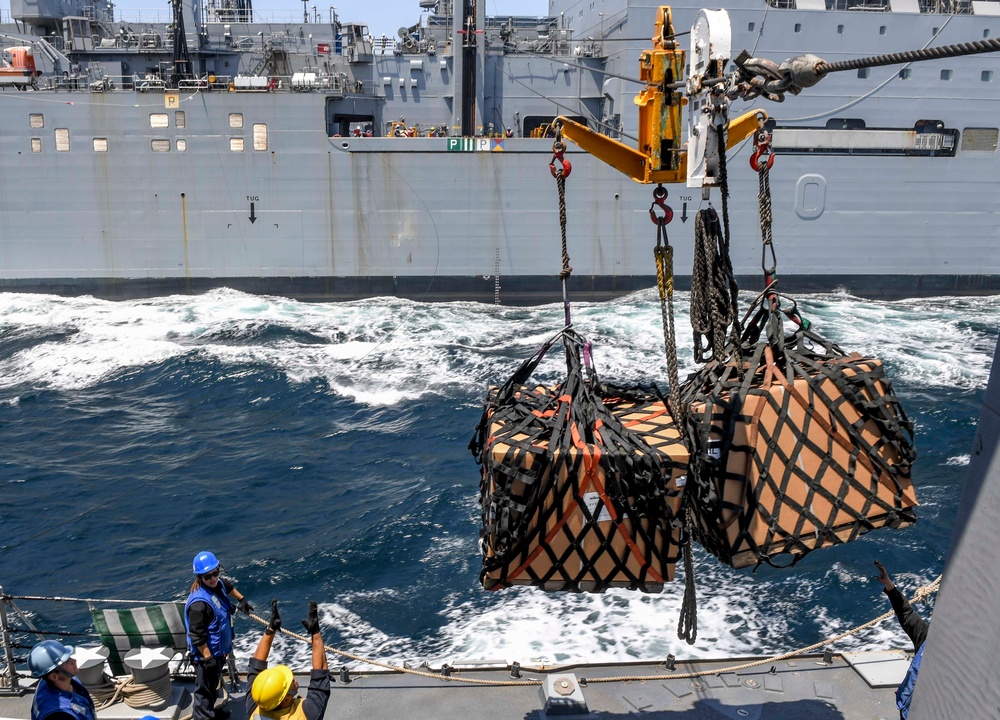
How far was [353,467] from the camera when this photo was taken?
13.4 meters

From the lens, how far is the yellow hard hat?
12.0 feet

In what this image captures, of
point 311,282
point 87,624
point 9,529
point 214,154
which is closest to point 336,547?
point 87,624

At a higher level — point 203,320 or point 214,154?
point 214,154

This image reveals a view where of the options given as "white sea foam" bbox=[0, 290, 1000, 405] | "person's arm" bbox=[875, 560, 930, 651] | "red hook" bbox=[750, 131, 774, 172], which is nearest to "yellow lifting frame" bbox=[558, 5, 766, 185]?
"red hook" bbox=[750, 131, 774, 172]

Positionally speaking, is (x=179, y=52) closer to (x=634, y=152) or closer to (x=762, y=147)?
(x=634, y=152)

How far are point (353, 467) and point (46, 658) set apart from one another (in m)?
9.49

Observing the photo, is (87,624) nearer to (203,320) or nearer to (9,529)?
(9,529)

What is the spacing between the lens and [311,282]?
23.7 metres

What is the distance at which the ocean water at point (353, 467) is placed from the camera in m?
9.04

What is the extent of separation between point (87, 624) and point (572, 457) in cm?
744

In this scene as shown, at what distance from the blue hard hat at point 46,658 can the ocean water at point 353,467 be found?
454 cm

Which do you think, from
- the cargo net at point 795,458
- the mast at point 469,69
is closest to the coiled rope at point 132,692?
the cargo net at point 795,458

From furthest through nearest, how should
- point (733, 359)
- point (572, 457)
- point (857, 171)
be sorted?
1. point (857, 171)
2. point (733, 359)
3. point (572, 457)

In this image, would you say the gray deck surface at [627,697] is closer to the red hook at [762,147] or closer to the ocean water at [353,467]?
the ocean water at [353,467]
